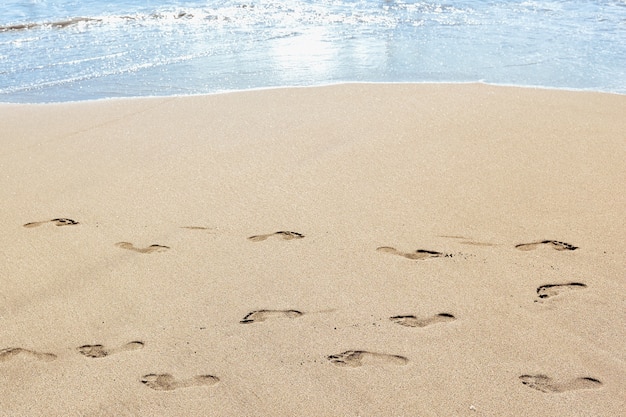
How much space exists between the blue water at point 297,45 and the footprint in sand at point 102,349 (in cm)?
391

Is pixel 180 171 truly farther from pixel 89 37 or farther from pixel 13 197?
pixel 89 37

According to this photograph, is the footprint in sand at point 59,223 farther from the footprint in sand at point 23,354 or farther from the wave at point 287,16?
the wave at point 287,16

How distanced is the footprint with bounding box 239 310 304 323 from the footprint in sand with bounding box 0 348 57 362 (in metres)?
0.75

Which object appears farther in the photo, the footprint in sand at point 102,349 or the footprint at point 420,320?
the footprint at point 420,320

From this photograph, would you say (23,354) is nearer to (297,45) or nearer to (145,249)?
(145,249)

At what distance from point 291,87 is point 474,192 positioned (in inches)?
105

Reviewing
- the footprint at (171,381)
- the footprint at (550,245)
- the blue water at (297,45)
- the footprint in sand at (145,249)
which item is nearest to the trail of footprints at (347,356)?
the footprint at (171,381)

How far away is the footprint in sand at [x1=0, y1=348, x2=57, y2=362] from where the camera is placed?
2492mm

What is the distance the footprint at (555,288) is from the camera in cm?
279

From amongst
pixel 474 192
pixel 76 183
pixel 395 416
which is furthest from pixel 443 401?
pixel 76 183

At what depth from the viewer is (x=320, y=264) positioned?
10.1 feet

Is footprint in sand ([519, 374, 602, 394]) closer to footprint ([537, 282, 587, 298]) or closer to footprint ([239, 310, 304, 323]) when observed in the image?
footprint ([537, 282, 587, 298])

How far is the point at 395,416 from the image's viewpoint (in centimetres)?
218

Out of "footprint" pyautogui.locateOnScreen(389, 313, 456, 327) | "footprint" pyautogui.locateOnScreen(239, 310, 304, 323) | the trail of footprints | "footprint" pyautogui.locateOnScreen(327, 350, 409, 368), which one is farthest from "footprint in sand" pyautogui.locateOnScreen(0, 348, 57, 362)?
"footprint" pyautogui.locateOnScreen(389, 313, 456, 327)
